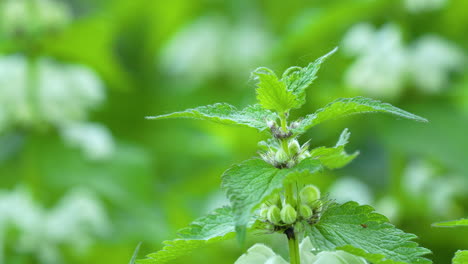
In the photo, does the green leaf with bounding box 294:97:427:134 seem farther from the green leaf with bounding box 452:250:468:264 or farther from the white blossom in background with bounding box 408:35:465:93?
the white blossom in background with bounding box 408:35:465:93

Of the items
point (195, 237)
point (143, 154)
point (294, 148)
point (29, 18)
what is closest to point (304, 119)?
point (294, 148)

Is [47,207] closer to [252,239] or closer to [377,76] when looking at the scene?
[252,239]

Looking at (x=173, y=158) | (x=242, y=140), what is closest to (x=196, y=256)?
(x=242, y=140)

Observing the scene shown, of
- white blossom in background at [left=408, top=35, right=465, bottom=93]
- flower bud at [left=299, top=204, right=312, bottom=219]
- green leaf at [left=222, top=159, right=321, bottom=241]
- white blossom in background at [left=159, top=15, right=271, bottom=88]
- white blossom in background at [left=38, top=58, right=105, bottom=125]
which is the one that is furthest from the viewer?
white blossom in background at [left=159, top=15, right=271, bottom=88]

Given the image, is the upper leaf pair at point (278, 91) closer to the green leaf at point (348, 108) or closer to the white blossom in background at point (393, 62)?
the green leaf at point (348, 108)

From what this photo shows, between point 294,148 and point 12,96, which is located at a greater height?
point 12,96

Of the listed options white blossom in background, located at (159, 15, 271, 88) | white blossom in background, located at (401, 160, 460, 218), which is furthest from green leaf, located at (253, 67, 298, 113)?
white blossom in background, located at (159, 15, 271, 88)

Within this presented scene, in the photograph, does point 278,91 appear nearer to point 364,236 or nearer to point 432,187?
point 364,236

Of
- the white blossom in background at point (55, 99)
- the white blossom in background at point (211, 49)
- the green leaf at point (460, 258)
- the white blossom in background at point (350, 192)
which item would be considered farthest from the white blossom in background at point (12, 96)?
the green leaf at point (460, 258)
